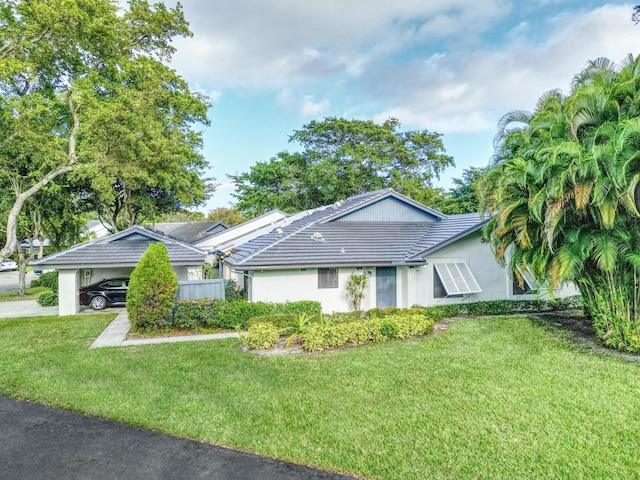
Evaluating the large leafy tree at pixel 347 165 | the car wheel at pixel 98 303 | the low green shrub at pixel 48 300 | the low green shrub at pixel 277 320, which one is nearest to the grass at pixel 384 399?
the low green shrub at pixel 277 320

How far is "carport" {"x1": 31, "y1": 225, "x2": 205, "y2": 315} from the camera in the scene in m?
17.3

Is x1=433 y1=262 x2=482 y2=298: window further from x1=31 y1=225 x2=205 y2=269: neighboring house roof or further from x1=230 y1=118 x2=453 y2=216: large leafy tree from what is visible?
x1=230 y1=118 x2=453 y2=216: large leafy tree

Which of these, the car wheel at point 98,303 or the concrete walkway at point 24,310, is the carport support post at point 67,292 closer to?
the concrete walkway at point 24,310

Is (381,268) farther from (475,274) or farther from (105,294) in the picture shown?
(105,294)

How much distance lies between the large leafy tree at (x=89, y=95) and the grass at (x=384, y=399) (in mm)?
8669

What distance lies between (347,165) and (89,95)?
2161 centimetres

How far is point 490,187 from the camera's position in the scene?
41.7 feet

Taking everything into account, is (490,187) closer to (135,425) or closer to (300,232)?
(300,232)

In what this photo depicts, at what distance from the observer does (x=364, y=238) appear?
1877 centimetres

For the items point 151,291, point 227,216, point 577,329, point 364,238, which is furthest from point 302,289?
point 227,216

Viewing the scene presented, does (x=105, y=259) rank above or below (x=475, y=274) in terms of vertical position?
above

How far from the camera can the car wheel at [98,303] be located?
62.7 ft

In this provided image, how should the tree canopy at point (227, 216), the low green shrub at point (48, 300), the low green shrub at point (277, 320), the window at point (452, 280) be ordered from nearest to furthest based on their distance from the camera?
1. the low green shrub at point (277, 320)
2. the window at point (452, 280)
3. the low green shrub at point (48, 300)
4. the tree canopy at point (227, 216)

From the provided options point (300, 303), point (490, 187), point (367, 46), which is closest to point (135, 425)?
point (300, 303)
